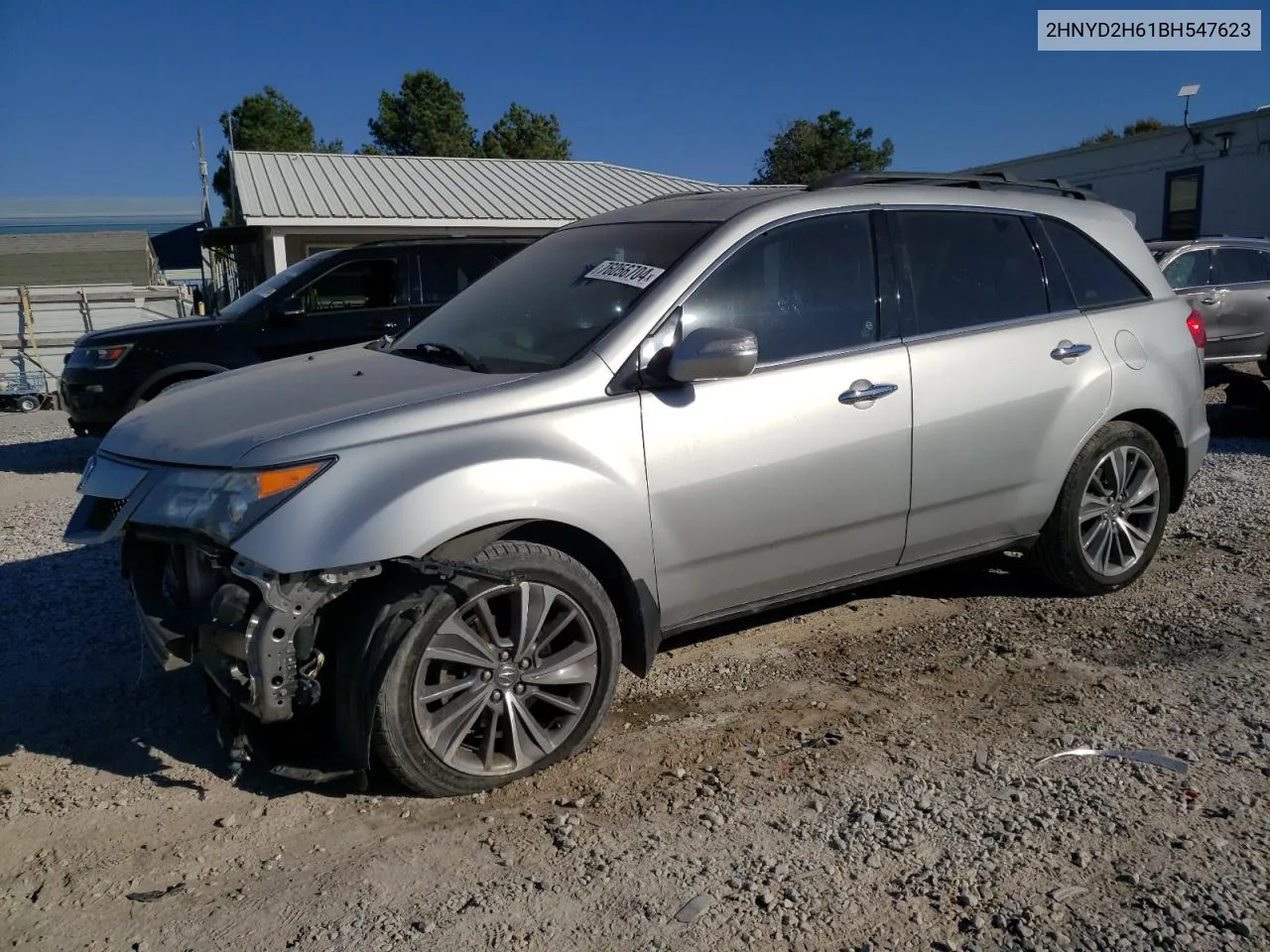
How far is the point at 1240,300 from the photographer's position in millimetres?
11648

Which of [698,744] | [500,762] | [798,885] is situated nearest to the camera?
[798,885]

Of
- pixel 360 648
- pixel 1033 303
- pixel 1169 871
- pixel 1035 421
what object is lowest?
pixel 1169 871

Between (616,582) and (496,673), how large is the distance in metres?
0.56

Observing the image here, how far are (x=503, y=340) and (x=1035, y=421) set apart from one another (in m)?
2.26

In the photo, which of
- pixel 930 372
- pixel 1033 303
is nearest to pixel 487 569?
pixel 930 372

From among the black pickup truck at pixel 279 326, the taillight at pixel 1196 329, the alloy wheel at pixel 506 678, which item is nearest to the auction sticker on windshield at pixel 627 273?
the alloy wheel at pixel 506 678

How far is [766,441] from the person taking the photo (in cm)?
377

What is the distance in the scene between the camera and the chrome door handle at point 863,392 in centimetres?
396

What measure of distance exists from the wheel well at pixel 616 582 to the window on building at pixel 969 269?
1673 millimetres

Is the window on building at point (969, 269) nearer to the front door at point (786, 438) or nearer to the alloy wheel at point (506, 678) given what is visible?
the front door at point (786, 438)

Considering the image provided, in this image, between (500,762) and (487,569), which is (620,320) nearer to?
(487,569)

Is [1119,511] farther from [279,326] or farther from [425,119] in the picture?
[425,119]

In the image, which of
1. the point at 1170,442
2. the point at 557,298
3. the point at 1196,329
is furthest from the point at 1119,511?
the point at 557,298

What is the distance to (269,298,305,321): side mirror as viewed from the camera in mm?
8758
